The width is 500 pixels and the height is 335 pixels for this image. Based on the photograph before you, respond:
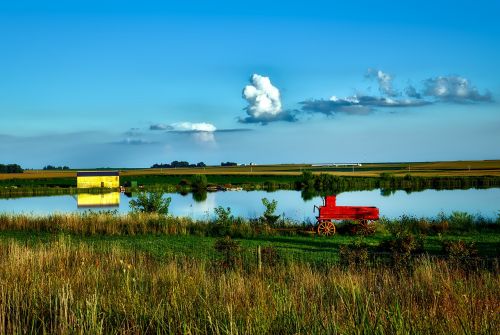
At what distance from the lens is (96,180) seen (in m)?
67.2

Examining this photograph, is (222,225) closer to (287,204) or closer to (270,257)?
(270,257)

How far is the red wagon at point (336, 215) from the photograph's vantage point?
2011 cm

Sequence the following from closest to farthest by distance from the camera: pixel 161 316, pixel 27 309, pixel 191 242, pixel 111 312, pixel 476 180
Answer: pixel 161 316 < pixel 111 312 < pixel 27 309 < pixel 191 242 < pixel 476 180

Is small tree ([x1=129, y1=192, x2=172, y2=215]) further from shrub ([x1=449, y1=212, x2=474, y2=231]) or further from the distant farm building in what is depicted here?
the distant farm building

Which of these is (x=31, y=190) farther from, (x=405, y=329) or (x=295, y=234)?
(x=405, y=329)

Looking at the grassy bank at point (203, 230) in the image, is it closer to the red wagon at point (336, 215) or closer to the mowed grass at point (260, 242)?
the mowed grass at point (260, 242)

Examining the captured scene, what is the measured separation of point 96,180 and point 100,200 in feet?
50.4

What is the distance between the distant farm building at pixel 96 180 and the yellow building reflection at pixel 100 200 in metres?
5.80

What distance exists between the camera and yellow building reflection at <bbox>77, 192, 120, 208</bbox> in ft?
159

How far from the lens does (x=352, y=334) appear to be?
4465 mm

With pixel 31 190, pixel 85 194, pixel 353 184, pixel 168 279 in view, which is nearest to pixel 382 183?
pixel 353 184

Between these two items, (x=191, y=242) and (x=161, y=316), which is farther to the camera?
(x=191, y=242)

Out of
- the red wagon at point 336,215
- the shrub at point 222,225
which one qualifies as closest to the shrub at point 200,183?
the shrub at point 222,225

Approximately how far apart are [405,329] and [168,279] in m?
3.77
